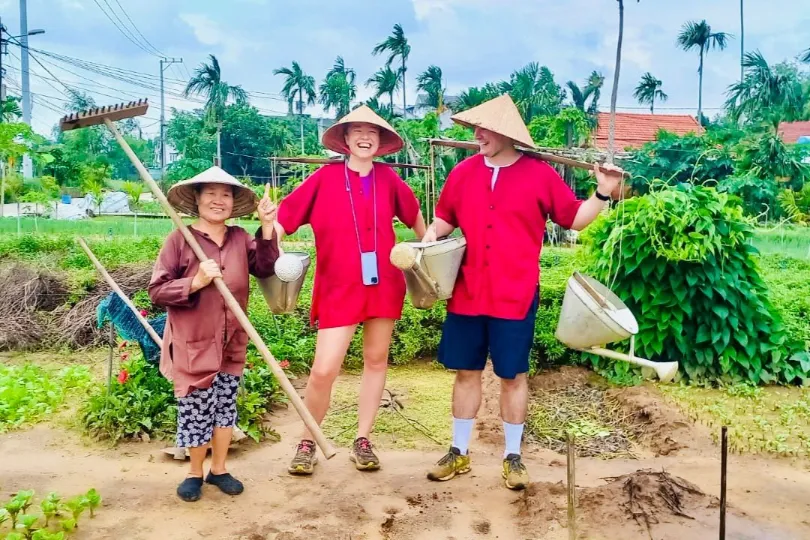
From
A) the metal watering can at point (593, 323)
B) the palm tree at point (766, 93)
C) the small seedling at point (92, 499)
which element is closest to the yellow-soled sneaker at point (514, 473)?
the metal watering can at point (593, 323)

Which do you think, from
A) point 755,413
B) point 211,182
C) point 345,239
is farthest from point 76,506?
point 755,413

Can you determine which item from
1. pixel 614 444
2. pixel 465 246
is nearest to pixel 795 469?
pixel 614 444

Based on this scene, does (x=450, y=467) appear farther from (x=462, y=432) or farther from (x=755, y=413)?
(x=755, y=413)

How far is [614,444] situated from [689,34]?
1227 inches

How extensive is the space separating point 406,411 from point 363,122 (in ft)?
7.13

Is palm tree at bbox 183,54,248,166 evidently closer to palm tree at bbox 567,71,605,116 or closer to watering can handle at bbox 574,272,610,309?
palm tree at bbox 567,71,605,116

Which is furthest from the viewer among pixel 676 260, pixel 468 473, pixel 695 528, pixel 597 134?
pixel 597 134

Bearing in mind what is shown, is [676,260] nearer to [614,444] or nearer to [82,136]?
[614,444]

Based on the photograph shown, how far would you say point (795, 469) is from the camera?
3738 millimetres

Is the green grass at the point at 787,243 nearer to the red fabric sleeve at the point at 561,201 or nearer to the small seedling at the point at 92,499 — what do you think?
the red fabric sleeve at the point at 561,201

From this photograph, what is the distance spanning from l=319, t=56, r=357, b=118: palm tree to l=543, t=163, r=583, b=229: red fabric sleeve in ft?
87.5

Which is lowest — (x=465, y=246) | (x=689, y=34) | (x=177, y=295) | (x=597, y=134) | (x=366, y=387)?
(x=366, y=387)

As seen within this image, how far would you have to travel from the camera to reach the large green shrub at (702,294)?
5121mm

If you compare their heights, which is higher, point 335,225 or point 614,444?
point 335,225
